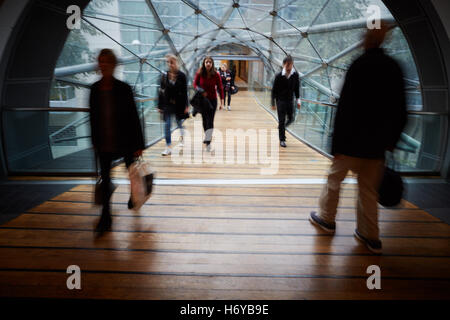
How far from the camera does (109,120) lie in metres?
2.19

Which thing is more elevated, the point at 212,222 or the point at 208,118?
the point at 208,118

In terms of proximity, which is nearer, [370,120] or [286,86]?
[370,120]

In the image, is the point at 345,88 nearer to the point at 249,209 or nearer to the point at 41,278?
the point at 249,209

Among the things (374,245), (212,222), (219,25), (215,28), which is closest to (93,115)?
(212,222)

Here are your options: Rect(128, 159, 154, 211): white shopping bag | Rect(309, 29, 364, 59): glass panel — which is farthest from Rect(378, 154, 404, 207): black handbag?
Rect(309, 29, 364, 59): glass panel

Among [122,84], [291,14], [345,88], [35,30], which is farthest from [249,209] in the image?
[291,14]

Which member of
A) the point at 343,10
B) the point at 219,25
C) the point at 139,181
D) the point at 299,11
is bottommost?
the point at 139,181

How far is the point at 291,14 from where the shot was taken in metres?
9.13

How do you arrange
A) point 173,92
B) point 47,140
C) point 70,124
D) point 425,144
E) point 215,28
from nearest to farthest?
1. point 425,144
2. point 173,92
3. point 47,140
4. point 70,124
5. point 215,28

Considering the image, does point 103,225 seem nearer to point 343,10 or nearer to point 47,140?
point 47,140

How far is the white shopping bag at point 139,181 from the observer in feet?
8.07

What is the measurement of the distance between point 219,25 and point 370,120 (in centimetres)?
1304

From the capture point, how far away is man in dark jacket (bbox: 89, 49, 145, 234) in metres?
2.15

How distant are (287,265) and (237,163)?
105 inches
